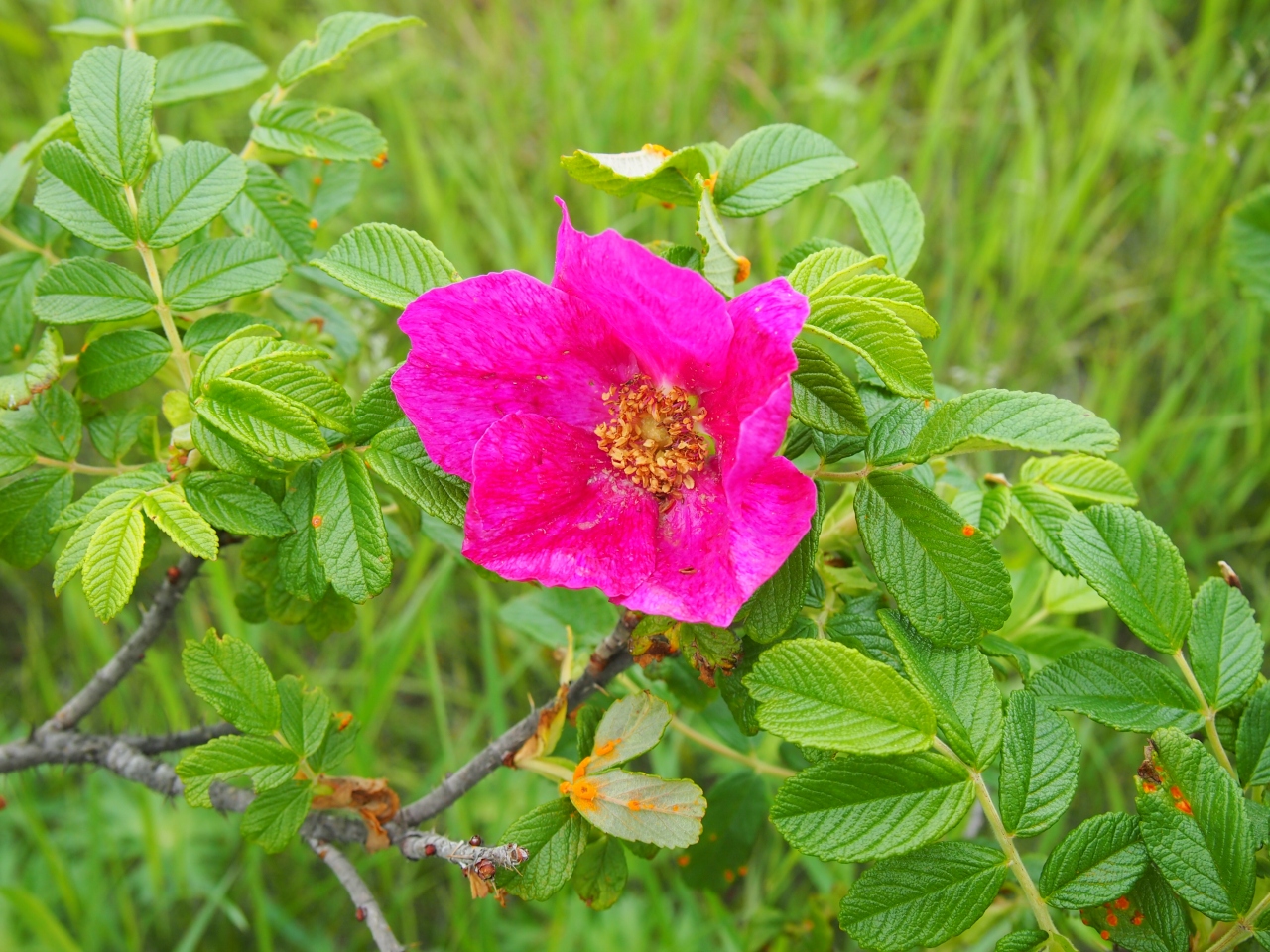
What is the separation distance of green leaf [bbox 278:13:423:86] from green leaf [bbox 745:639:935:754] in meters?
0.84

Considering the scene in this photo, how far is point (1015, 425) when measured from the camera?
0.83 meters

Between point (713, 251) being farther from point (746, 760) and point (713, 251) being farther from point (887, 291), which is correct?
point (746, 760)

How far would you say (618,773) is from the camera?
3.12ft

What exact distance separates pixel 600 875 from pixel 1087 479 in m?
0.70

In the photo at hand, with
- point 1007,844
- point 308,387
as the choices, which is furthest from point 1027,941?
point 308,387

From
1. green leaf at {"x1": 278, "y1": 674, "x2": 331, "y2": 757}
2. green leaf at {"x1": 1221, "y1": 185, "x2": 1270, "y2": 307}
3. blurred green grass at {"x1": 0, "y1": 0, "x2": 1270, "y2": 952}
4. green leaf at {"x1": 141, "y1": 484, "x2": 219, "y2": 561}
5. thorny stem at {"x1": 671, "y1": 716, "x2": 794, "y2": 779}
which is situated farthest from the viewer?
blurred green grass at {"x1": 0, "y1": 0, "x2": 1270, "y2": 952}

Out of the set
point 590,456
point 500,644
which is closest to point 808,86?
point 500,644

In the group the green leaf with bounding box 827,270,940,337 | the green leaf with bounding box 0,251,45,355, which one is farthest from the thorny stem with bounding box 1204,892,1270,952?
the green leaf with bounding box 0,251,45,355

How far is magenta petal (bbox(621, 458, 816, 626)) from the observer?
79 cm

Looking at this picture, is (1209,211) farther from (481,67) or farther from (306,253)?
Answer: (306,253)

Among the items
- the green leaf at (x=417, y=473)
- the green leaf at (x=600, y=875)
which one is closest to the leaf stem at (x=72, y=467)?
the green leaf at (x=417, y=473)

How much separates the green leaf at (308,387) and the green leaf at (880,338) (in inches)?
17.8

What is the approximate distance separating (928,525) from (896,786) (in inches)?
9.4

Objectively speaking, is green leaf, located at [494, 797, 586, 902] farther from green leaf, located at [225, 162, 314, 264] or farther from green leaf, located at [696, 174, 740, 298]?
green leaf, located at [225, 162, 314, 264]
